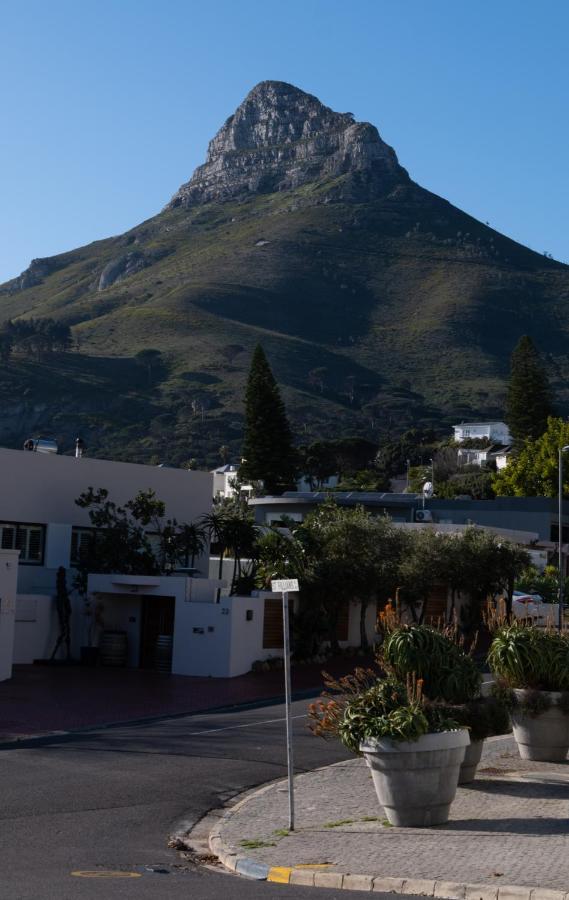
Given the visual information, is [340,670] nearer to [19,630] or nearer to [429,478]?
[19,630]

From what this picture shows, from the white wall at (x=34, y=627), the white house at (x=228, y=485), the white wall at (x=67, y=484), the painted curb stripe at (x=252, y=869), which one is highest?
the white house at (x=228, y=485)

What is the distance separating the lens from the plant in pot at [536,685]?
47.6 ft

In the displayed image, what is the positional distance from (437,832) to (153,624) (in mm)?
21943

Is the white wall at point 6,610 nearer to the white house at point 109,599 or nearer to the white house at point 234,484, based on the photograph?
the white house at point 109,599

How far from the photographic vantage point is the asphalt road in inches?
357

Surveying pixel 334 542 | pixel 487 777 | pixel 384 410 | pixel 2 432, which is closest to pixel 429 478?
pixel 384 410

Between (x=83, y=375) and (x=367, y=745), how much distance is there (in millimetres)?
125103

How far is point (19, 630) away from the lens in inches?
1213

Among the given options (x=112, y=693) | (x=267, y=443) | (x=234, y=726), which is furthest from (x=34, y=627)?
(x=267, y=443)

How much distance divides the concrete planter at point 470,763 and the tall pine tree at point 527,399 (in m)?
76.8

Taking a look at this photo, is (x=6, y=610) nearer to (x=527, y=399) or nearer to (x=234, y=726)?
(x=234, y=726)

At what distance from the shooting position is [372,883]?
9.23 metres

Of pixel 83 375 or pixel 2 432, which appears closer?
pixel 2 432

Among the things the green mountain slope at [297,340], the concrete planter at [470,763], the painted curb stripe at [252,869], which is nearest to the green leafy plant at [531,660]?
the concrete planter at [470,763]
